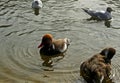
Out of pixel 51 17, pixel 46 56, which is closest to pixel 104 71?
pixel 46 56

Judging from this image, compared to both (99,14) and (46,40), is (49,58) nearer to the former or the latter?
(46,40)

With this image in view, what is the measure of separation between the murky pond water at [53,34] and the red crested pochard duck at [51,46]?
23cm

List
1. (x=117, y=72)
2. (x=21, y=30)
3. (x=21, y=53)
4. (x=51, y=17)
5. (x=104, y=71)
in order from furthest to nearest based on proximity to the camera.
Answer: (x=51, y=17)
(x=21, y=30)
(x=21, y=53)
(x=117, y=72)
(x=104, y=71)

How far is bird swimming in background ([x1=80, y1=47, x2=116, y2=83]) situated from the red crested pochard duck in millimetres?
1914

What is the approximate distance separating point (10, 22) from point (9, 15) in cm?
86

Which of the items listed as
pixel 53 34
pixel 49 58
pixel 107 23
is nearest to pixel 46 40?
pixel 49 58

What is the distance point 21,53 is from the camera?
36.3 ft

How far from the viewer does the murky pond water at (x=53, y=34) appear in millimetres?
9875

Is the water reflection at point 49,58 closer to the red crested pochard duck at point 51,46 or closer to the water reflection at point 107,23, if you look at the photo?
the red crested pochard duck at point 51,46

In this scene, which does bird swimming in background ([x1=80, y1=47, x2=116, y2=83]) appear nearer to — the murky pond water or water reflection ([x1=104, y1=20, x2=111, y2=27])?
the murky pond water

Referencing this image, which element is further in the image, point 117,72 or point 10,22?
point 10,22

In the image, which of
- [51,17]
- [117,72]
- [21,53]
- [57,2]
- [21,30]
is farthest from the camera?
[57,2]

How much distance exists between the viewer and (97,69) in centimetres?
909

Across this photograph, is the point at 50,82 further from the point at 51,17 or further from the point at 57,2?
the point at 57,2
